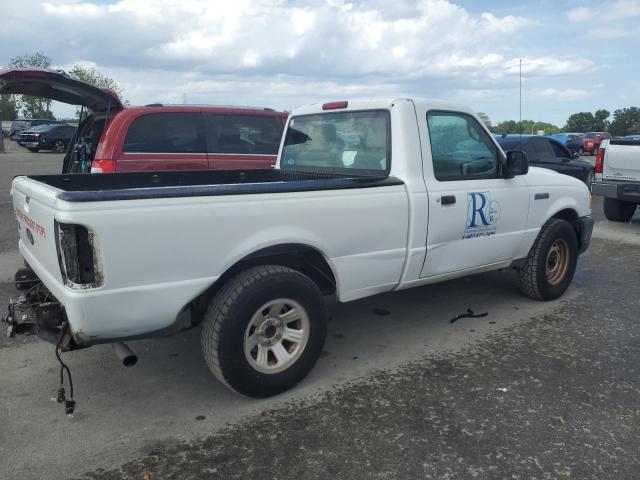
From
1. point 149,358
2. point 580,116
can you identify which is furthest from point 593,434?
point 580,116

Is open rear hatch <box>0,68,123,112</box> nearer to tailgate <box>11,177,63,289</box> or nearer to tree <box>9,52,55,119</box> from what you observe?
tailgate <box>11,177,63,289</box>

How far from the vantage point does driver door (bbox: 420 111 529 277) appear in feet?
13.4

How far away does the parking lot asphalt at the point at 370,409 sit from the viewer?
277 centimetres

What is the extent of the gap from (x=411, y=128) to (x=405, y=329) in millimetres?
1683

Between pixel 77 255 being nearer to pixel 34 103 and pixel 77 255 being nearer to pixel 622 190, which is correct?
pixel 622 190

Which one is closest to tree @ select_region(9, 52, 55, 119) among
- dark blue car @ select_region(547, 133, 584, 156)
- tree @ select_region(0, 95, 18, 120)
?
tree @ select_region(0, 95, 18, 120)

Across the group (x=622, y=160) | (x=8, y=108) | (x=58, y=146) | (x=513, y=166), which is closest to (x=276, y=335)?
(x=513, y=166)

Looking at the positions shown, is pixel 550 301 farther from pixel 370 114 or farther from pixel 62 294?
pixel 62 294

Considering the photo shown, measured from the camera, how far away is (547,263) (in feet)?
17.3

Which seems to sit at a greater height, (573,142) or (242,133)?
(242,133)

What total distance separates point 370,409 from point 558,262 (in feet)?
9.97

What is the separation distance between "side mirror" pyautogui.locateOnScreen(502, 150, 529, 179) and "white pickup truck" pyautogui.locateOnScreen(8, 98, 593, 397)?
0.05 ft

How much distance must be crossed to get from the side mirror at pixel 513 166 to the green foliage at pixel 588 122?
55.0m

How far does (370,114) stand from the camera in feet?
13.8
